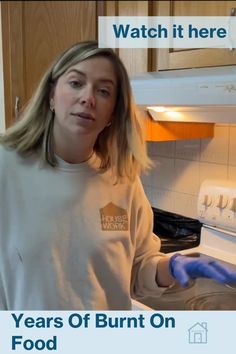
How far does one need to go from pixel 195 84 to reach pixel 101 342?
0.48m

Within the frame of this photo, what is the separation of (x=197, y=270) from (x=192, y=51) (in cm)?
42

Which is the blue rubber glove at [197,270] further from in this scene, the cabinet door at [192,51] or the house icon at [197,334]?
the cabinet door at [192,51]

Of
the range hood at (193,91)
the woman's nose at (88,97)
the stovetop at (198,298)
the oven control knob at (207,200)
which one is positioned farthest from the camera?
the oven control knob at (207,200)

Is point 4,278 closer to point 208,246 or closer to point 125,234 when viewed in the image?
point 125,234

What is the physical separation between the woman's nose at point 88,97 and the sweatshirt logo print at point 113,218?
17cm

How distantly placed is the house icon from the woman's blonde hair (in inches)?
11.4

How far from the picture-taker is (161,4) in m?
0.91

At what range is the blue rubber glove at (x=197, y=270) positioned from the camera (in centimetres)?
71

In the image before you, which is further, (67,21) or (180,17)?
(67,21)

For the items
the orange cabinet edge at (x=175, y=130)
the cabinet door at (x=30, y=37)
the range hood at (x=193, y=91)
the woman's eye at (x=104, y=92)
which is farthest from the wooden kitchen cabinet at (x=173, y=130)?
the woman's eye at (x=104, y=92)

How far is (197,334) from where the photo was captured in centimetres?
77

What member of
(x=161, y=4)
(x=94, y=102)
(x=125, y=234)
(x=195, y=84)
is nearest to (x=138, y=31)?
(x=161, y=4)

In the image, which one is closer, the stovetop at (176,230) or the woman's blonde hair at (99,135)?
the woman's blonde hair at (99,135)

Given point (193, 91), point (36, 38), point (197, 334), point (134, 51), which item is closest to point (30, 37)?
point (36, 38)
